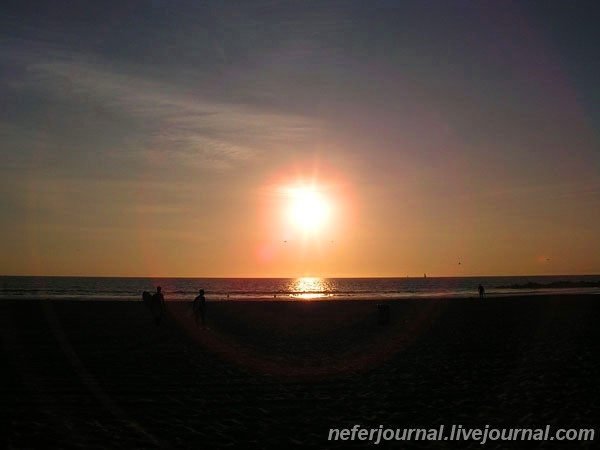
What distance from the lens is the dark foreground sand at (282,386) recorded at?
8406 mm

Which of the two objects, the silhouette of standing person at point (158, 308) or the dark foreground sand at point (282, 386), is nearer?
the dark foreground sand at point (282, 386)

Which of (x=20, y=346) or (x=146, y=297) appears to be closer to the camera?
(x=20, y=346)

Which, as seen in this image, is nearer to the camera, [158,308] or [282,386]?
[282,386]

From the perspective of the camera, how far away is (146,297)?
28594 millimetres

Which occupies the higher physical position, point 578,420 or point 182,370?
point 182,370

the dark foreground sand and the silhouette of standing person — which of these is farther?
the silhouette of standing person

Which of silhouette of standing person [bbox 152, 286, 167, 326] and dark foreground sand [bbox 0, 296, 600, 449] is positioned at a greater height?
silhouette of standing person [bbox 152, 286, 167, 326]

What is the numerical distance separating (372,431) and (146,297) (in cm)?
2225

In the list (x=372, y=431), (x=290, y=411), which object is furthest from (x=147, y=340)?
(x=372, y=431)

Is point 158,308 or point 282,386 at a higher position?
point 158,308

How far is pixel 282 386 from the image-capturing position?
40.1 ft

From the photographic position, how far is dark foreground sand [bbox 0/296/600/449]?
27.6 ft

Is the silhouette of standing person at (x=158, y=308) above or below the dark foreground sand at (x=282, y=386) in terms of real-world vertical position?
above

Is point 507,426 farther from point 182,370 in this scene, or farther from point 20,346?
point 20,346
